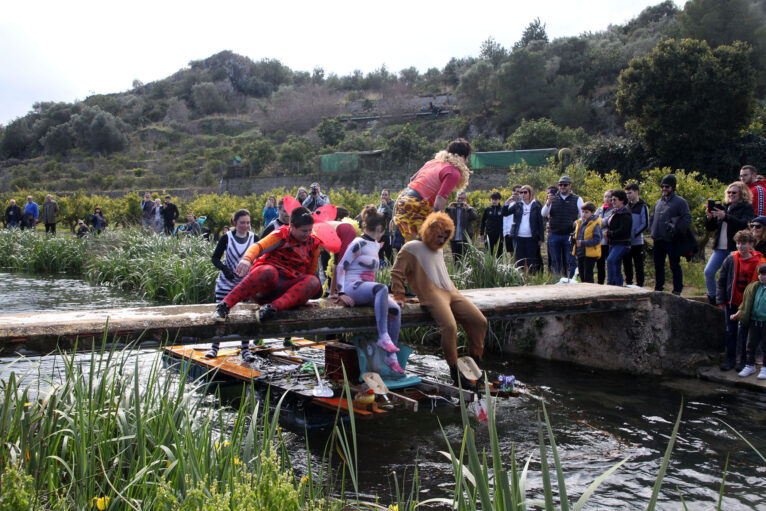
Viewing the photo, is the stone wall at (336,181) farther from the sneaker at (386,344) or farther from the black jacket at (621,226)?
the sneaker at (386,344)

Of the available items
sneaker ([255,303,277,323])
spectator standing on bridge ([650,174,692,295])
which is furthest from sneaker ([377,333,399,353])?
spectator standing on bridge ([650,174,692,295])

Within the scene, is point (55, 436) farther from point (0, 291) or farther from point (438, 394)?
point (0, 291)

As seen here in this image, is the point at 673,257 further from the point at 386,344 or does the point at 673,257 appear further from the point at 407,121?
the point at 407,121

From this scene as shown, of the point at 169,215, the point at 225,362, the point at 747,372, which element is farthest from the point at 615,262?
the point at 169,215

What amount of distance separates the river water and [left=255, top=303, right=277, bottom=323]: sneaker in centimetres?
100

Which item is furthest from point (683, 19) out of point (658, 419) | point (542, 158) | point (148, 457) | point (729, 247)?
point (148, 457)

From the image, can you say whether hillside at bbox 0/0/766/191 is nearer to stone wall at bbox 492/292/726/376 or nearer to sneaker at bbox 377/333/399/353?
stone wall at bbox 492/292/726/376

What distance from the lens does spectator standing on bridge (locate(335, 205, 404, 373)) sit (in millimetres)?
5859

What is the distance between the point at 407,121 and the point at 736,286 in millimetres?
55065

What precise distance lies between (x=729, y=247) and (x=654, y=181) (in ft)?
19.6

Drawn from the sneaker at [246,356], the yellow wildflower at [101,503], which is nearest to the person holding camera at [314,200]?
the sneaker at [246,356]

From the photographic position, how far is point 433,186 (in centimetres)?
670

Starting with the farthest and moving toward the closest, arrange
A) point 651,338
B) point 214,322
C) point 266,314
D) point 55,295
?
1. point 55,295
2. point 651,338
3. point 266,314
4. point 214,322

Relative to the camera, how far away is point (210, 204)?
2573cm
